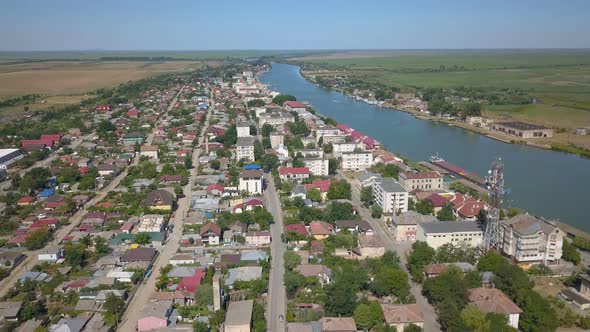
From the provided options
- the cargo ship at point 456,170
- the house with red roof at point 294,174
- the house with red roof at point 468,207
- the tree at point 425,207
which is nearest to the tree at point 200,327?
the tree at point 425,207

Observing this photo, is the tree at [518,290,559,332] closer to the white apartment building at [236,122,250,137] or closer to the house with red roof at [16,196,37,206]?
the house with red roof at [16,196,37,206]

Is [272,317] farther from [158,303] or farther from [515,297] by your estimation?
[515,297]

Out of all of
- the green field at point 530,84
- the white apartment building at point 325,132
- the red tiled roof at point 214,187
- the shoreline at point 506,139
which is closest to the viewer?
the red tiled roof at point 214,187

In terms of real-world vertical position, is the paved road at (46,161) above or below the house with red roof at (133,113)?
below

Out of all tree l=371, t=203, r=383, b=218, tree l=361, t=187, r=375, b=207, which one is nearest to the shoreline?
tree l=361, t=187, r=375, b=207

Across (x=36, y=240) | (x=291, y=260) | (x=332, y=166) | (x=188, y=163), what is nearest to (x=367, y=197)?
(x=332, y=166)

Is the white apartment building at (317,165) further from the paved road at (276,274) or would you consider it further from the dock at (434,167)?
the dock at (434,167)

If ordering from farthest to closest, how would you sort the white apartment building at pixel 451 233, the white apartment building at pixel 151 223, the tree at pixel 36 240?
the white apartment building at pixel 151 223 → the tree at pixel 36 240 → the white apartment building at pixel 451 233

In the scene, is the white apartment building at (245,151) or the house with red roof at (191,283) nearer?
the house with red roof at (191,283)
